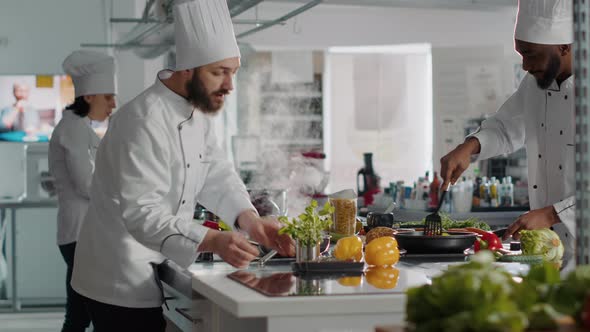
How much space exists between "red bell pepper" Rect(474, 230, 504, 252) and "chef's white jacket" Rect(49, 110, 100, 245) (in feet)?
8.79

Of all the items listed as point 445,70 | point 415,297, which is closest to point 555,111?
point 415,297

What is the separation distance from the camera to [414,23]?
9938 millimetres

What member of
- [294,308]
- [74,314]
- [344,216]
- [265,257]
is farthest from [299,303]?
[74,314]

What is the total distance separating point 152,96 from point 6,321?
456 centimetres

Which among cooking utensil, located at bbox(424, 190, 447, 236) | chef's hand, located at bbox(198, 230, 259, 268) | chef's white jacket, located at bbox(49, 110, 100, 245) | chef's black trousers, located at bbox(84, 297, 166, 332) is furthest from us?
chef's white jacket, located at bbox(49, 110, 100, 245)

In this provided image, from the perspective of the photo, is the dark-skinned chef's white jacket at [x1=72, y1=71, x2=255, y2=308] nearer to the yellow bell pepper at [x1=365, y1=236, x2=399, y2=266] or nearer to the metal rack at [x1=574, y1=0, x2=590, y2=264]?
the yellow bell pepper at [x1=365, y1=236, x2=399, y2=266]

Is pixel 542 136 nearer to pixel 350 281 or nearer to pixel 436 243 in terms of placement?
pixel 436 243

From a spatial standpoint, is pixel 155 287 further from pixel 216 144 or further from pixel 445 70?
pixel 445 70

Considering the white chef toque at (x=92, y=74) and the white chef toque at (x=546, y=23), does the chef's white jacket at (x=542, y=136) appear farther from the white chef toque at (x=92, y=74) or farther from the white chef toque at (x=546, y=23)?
the white chef toque at (x=92, y=74)

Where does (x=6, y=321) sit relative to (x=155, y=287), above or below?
below

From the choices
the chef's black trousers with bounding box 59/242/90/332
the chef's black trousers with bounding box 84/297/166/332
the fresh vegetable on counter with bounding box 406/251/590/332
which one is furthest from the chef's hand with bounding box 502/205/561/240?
the chef's black trousers with bounding box 59/242/90/332

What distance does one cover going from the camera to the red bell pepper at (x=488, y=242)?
282cm

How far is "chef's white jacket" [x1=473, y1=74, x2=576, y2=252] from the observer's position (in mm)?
3196

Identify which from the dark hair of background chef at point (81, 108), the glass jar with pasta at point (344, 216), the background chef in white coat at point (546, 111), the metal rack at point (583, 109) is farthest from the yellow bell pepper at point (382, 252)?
the dark hair of background chef at point (81, 108)
